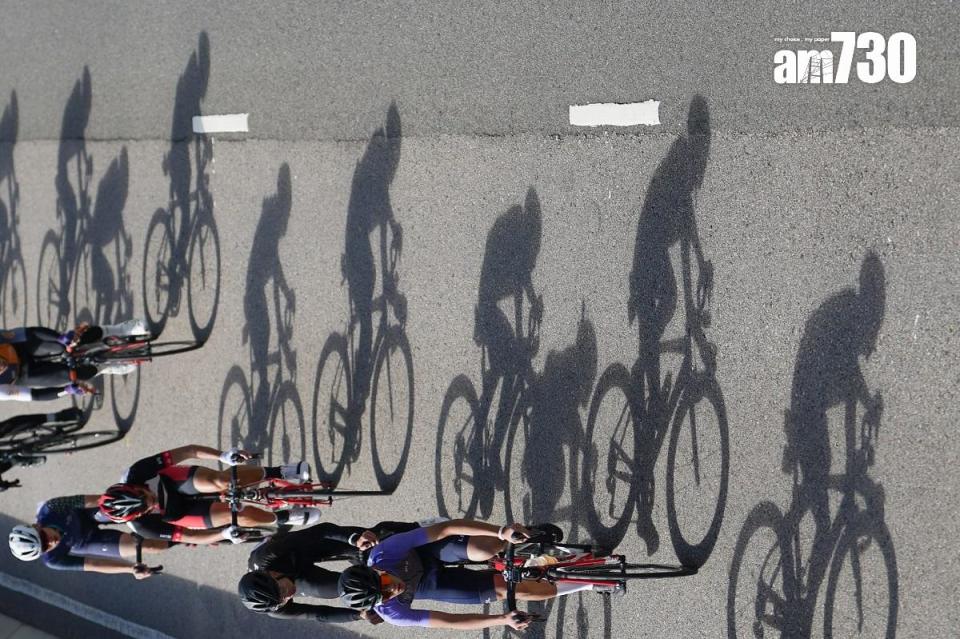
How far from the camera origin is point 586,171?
8469 mm

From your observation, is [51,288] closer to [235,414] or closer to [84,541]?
[235,414]

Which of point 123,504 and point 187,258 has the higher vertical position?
point 187,258

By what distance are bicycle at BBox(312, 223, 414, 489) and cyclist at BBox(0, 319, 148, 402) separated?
2.76 m

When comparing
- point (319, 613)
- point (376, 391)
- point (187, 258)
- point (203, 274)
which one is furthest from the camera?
point (187, 258)

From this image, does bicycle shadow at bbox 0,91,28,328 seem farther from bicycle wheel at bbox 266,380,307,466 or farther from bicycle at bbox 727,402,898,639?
bicycle at bbox 727,402,898,639

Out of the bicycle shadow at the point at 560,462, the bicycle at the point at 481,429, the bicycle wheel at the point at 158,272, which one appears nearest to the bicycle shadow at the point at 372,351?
the bicycle at the point at 481,429

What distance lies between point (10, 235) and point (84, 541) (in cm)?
630

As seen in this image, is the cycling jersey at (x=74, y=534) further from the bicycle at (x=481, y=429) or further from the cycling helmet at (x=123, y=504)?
the bicycle at (x=481, y=429)

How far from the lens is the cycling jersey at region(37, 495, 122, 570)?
9094mm

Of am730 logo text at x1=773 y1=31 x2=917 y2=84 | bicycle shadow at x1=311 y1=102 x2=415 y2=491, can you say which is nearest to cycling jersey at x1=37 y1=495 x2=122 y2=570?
bicycle shadow at x1=311 y1=102 x2=415 y2=491

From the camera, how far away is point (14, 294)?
1322cm

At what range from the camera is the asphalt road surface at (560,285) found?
7098 millimetres

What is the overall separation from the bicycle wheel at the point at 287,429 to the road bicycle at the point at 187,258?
1416mm

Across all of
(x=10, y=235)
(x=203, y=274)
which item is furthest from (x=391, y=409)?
(x=10, y=235)
